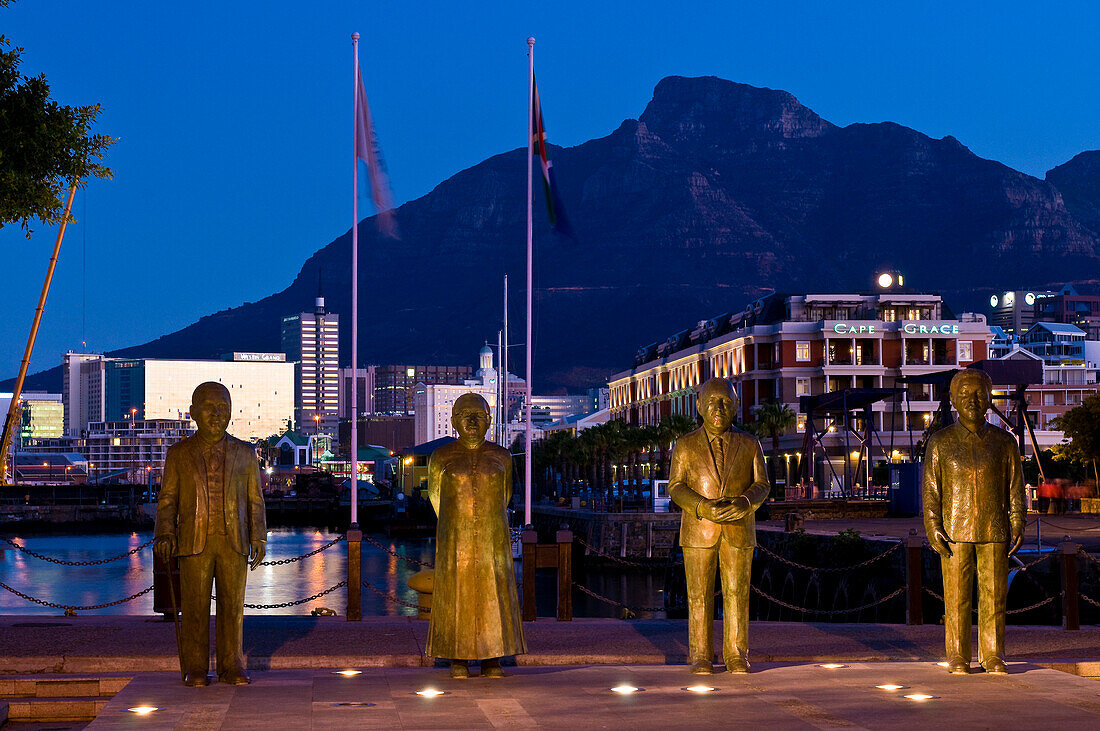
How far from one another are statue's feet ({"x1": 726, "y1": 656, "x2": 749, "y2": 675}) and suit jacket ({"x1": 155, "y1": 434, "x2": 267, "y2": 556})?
399cm

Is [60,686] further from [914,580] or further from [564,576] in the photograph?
[914,580]

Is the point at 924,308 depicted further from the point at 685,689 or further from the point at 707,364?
the point at 685,689

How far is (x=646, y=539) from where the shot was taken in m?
70.8

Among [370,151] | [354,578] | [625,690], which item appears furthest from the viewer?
[370,151]

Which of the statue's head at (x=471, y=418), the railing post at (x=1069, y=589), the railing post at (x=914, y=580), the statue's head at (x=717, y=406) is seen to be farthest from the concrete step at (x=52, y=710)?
the railing post at (x=1069, y=589)

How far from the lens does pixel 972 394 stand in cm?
1188

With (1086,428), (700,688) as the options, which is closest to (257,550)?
(700,688)

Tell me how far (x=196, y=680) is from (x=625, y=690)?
11.1ft

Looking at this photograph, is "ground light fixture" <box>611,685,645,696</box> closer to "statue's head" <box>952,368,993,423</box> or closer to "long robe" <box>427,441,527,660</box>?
"long robe" <box>427,441,527,660</box>

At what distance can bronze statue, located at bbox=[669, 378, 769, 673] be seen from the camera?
1188cm

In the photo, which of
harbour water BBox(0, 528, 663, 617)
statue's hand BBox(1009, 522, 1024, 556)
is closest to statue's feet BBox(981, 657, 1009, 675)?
statue's hand BBox(1009, 522, 1024, 556)

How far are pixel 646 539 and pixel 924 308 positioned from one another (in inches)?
2163

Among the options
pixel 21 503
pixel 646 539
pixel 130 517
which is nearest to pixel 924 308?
pixel 646 539

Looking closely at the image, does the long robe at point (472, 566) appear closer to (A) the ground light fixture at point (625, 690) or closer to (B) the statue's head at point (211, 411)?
(A) the ground light fixture at point (625, 690)
